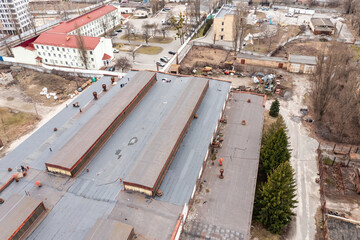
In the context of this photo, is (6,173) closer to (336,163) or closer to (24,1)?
(336,163)

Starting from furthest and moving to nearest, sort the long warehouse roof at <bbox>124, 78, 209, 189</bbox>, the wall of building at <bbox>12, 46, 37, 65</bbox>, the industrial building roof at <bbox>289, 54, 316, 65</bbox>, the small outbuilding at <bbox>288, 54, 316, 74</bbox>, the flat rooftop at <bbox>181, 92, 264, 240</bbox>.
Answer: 1. the wall of building at <bbox>12, 46, 37, 65</bbox>
2. the industrial building roof at <bbox>289, 54, 316, 65</bbox>
3. the small outbuilding at <bbox>288, 54, 316, 74</bbox>
4. the long warehouse roof at <bbox>124, 78, 209, 189</bbox>
5. the flat rooftop at <bbox>181, 92, 264, 240</bbox>

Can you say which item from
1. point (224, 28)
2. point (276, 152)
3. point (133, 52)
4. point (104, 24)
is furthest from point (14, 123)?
point (224, 28)

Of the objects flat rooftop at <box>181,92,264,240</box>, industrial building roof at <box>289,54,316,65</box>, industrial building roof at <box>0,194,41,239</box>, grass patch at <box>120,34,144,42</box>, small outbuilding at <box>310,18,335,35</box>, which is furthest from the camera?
grass patch at <box>120,34,144,42</box>

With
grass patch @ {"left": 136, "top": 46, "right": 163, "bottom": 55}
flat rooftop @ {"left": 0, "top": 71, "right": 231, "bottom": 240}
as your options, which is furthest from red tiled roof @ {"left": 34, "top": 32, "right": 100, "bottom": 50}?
flat rooftop @ {"left": 0, "top": 71, "right": 231, "bottom": 240}

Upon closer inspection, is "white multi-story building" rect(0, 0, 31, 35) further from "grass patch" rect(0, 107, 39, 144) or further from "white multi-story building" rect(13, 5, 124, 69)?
"grass patch" rect(0, 107, 39, 144)

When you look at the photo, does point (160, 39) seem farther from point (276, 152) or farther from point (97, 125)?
point (276, 152)

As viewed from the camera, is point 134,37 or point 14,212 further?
point 134,37
